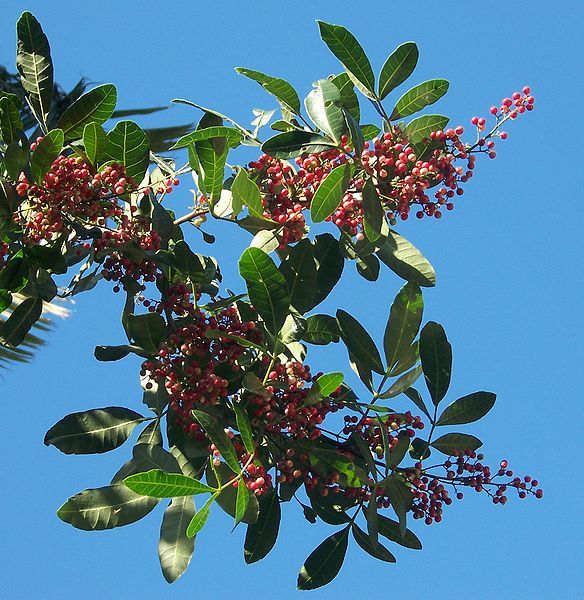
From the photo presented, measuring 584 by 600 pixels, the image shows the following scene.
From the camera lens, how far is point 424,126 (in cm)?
182

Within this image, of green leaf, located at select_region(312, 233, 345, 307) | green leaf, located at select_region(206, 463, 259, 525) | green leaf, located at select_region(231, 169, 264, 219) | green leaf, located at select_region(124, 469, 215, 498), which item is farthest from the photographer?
green leaf, located at select_region(312, 233, 345, 307)

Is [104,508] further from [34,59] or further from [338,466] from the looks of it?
[34,59]

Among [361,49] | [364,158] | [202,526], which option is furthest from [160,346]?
[361,49]

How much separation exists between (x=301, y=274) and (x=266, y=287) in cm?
11

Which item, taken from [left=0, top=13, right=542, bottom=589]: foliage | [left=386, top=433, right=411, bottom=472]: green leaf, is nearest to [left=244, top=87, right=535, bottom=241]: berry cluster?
[left=0, top=13, right=542, bottom=589]: foliage

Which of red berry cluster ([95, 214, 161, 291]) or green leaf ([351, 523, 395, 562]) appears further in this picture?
green leaf ([351, 523, 395, 562])

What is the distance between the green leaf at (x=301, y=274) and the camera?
70.6 inches

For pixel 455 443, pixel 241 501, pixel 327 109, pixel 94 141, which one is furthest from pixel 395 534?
pixel 94 141

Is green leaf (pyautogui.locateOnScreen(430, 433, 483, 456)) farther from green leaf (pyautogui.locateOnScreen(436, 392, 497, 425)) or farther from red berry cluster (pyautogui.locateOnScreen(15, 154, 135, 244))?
red berry cluster (pyautogui.locateOnScreen(15, 154, 135, 244))

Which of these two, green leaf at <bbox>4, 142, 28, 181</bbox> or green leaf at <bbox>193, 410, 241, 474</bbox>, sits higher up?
green leaf at <bbox>4, 142, 28, 181</bbox>

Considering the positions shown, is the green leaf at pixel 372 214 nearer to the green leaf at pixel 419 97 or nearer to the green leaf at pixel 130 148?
the green leaf at pixel 419 97

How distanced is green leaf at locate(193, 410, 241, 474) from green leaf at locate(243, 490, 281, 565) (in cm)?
24

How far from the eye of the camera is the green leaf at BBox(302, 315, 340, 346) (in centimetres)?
184

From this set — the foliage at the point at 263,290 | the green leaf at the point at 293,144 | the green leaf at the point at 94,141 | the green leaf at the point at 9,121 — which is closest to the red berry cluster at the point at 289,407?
the foliage at the point at 263,290
